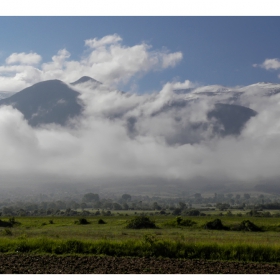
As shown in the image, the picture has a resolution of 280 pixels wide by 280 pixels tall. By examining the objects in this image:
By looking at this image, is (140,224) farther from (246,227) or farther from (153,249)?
(153,249)

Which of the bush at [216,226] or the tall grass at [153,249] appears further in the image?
the bush at [216,226]

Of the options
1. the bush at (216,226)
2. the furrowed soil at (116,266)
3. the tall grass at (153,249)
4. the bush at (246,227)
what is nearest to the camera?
the furrowed soil at (116,266)

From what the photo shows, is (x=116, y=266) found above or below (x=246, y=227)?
above

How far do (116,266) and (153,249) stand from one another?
4.16m

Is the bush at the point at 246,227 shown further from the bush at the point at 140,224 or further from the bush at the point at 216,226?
the bush at the point at 140,224

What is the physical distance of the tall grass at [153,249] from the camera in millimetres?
22062

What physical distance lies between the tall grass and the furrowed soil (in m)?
1.41

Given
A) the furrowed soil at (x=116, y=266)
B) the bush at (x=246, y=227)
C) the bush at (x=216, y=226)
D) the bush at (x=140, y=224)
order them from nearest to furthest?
1. the furrowed soil at (x=116, y=266)
2. the bush at (x=140, y=224)
3. the bush at (x=246, y=227)
4. the bush at (x=216, y=226)

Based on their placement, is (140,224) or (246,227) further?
(246,227)

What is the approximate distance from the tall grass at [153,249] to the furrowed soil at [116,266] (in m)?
1.41

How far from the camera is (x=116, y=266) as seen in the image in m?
19.1

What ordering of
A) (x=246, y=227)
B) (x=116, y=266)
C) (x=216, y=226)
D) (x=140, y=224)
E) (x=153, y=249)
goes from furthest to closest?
(x=216, y=226) → (x=246, y=227) → (x=140, y=224) → (x=153, y=249) → (x=116, y=266)

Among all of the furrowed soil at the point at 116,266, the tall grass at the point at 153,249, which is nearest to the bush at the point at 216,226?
the tall grass at the point at 153,249

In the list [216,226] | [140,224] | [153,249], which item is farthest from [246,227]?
[153,249]
